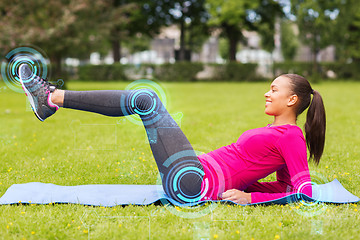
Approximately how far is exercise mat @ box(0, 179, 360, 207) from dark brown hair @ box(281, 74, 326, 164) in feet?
1.56

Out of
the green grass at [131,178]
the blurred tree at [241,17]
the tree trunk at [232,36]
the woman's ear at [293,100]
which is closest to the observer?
the green grass at [131,178]

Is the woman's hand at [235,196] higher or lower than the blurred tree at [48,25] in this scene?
lower

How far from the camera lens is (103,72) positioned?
3011 cm

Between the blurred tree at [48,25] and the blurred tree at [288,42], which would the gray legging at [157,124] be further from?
the blurred tree at [288,42]

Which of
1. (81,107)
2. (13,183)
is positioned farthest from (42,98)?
(13,183)

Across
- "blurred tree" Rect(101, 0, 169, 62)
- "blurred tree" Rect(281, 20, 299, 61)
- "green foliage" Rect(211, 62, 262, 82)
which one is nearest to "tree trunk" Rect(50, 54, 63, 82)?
"blurred tree" Rect(101, 0, 169, 62)

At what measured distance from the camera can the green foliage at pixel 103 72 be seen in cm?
2992

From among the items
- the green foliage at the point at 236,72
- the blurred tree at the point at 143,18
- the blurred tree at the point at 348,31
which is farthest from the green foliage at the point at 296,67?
the blurred tree at the point at 143,18

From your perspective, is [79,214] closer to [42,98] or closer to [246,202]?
[42,98]

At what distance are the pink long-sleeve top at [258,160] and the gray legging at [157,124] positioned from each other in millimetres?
158

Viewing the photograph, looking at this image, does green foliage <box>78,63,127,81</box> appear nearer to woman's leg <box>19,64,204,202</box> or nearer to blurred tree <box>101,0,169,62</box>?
blurred tree <box>101,0,169,62</box>

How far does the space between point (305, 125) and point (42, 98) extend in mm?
2173

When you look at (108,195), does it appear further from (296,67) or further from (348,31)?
(348,31)

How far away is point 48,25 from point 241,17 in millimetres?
17910
